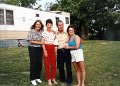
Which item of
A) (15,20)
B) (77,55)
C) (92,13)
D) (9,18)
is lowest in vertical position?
(77,55)

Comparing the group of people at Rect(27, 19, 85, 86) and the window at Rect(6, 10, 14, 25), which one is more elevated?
the window at Rect(6, 10, 14, 25)

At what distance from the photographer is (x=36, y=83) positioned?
8.70 metres

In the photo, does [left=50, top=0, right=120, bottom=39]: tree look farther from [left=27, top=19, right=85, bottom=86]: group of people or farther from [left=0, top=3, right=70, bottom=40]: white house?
[left=27, top=19, right=85, bottom=86]: group of people

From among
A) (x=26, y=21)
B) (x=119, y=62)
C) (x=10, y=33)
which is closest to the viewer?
(x=119, y=62)

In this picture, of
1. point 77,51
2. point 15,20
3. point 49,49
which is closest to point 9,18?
point 15,20

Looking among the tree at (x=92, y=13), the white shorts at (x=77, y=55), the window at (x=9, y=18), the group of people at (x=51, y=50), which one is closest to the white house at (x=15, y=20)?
the window at (x=9, y=18)

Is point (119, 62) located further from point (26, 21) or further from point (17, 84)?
point (26, 21)

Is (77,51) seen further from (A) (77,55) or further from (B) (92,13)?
(B) (92,13)

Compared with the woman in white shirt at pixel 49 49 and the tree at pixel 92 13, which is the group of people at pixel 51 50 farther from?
the tree at pixel 92 13

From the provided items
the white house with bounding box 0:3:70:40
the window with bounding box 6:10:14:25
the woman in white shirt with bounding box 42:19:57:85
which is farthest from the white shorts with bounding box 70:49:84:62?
the window with bounding box 6:10:14:25

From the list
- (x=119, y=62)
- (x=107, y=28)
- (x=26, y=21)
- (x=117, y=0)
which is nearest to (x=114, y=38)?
(x=107, y=28)

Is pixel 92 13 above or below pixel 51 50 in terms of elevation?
above

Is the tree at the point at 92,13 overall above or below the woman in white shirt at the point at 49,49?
above

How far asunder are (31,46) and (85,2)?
26.9 meters
